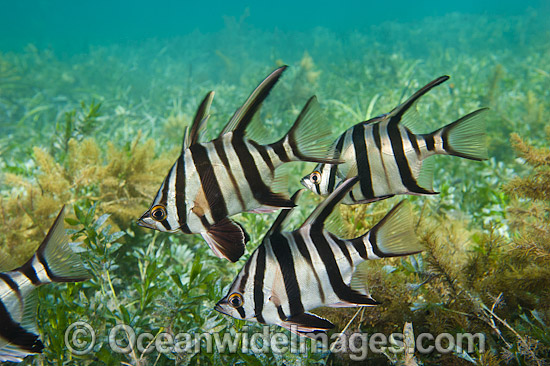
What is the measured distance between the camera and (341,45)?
21812 mm

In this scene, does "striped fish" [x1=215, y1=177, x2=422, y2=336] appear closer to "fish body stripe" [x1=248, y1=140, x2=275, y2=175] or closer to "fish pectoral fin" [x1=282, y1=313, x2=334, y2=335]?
"fish pectoral fin" [x1=282, y1=313, x2=334, y2=335]

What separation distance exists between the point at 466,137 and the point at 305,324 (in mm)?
1088

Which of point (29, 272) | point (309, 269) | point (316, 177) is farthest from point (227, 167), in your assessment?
point (29, 272)

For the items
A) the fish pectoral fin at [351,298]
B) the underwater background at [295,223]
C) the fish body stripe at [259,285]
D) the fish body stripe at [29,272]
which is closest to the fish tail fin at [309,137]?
the fish body stripe at [259,285]

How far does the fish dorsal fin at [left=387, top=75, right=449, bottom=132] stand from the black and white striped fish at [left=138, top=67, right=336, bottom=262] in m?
0.37

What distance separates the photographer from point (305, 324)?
1.38 metres

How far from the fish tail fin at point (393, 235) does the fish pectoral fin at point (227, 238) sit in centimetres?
53

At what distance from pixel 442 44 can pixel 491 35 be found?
12.9ft

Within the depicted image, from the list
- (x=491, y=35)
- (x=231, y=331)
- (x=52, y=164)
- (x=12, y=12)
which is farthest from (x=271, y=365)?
(x=12, y=12)

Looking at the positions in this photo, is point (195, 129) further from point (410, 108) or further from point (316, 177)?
point (410, 108)

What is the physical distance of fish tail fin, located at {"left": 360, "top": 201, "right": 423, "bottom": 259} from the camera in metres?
1.46

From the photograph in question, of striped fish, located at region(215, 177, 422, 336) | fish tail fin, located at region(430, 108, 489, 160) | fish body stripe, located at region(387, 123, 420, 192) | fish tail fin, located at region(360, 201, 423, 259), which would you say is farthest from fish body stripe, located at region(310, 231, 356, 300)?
fish tail fin, located at region(430, 108, 489, 160)

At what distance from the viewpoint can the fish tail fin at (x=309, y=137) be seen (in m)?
1.45

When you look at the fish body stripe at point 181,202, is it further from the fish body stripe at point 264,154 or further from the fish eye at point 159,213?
the fish body stripe at point 264,154
